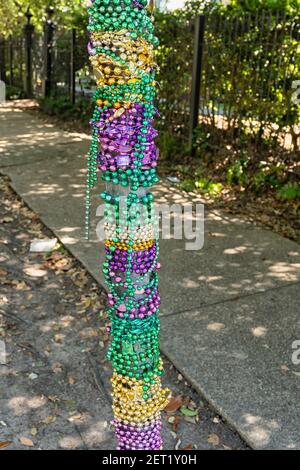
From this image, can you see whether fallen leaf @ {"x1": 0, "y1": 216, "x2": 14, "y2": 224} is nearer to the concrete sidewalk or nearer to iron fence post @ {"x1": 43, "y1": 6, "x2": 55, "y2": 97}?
the concrete sidewalk

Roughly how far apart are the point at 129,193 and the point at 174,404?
1.80 metres

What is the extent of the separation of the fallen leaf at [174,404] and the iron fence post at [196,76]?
5664 millimetres

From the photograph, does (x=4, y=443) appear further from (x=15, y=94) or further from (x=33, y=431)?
(x=15, y=94)

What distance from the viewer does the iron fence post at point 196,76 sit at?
7.86 meters

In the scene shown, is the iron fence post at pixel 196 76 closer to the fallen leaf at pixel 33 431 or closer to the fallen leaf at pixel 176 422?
the fallen leaf at pixel 176 422

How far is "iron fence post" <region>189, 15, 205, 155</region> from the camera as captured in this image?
786cm

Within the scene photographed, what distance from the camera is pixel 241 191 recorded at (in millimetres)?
6957

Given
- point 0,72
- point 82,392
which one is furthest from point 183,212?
point 0,72

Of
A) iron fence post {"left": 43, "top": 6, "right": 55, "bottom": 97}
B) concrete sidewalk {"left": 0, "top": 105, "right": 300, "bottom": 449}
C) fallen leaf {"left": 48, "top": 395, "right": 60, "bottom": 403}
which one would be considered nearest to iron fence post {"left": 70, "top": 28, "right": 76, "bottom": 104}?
iron fence post {"left": 43, "top": 6, "right": 55, "bottom": 97}

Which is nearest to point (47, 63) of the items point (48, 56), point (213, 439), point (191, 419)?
point (48, 56)

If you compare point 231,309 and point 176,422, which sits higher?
point 231,309

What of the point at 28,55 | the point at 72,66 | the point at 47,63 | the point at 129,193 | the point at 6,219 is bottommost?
the point at 6,219

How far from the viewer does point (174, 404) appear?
311 centimetres

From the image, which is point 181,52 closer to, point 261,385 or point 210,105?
point 210,105
